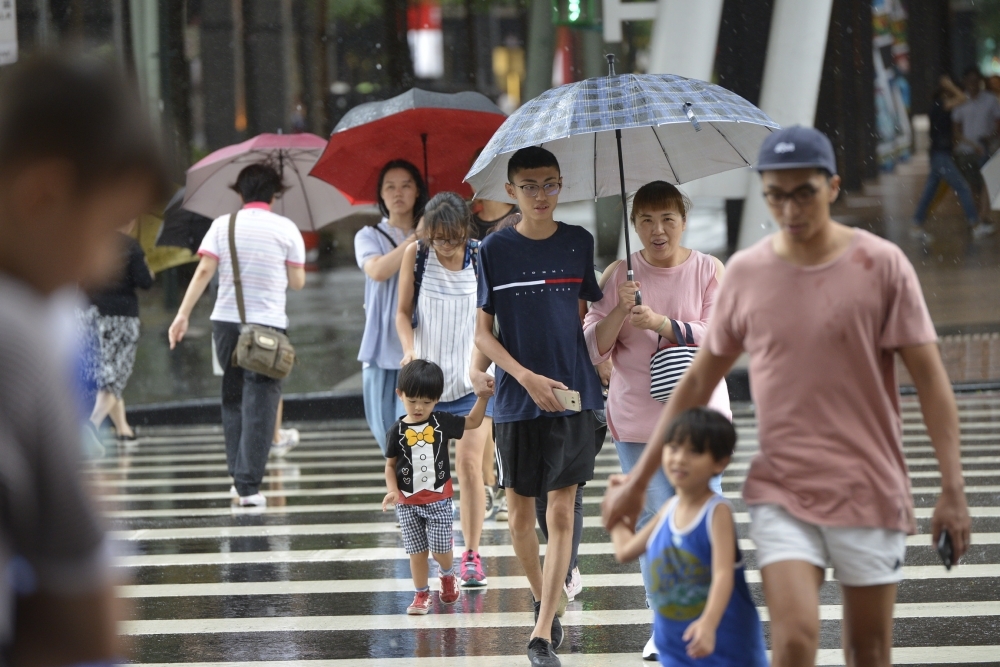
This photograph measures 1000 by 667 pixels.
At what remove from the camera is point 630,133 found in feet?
20.6

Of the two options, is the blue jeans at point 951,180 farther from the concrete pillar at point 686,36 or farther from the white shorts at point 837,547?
the white shorts at point 837,547

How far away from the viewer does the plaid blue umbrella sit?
211 inches

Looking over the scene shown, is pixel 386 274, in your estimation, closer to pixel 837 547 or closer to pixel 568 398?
pixel 568 398

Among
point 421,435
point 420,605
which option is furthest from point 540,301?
point 420,605

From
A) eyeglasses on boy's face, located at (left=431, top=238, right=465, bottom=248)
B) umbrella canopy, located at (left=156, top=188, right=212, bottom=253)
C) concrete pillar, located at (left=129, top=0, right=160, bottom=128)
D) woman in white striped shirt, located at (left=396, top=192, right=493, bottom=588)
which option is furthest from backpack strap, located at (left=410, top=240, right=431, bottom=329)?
concrete pillar, located at (left=129, top=0, right=160, bottom=128)

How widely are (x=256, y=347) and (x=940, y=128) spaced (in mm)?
13632

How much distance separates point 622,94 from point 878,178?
1684 centimetres

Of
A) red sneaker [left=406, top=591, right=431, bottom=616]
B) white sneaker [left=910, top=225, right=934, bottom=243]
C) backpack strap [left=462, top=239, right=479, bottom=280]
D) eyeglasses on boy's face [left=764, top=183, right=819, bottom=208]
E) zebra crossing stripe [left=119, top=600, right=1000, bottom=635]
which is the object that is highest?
eyeglasses on boy's face [left=764, top=183, right=819, bottom=208]

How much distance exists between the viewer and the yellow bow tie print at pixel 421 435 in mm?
6273

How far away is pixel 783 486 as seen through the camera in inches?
140

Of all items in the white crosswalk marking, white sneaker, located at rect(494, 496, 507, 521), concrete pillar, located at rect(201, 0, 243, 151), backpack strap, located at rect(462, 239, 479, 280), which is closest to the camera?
the white crosswalk marking

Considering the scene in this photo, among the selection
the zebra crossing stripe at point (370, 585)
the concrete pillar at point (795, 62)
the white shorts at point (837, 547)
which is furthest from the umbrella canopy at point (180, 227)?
the white shorts at point (837, 547)

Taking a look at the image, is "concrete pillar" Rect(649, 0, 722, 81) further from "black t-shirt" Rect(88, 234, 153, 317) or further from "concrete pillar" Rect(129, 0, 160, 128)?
"concrete pillar" Rect(129, 0, 160, 128)

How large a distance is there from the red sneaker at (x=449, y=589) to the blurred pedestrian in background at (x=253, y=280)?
9.40ft
